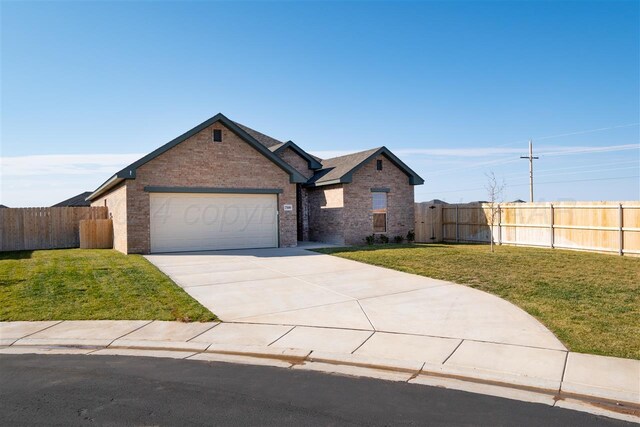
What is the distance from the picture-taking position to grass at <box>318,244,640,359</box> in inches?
276

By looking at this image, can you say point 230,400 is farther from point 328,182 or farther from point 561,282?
point 328,182

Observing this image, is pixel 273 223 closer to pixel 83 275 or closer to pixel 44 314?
pixel 83 275

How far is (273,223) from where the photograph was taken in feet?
68.9

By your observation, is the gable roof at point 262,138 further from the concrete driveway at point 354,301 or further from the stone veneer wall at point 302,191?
the concrete driveway at point 354,301

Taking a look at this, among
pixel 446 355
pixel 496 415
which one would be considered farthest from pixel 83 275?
pixel 496 415

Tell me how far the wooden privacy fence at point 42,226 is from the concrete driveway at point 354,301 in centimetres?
1091

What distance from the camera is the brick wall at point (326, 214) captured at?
75.3ft

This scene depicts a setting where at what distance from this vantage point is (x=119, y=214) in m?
19.7

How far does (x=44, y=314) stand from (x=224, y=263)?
707cm

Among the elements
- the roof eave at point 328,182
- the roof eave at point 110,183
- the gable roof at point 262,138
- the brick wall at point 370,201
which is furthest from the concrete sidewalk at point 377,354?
the gable roof at point 262,138

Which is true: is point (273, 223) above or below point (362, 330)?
above

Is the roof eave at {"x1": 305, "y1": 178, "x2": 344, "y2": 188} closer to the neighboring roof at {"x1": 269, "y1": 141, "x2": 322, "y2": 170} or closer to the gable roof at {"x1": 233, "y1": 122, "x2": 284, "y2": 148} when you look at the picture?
the neighboring roof at {"x1": 269, "y1": 141, "x2": 322, "y2": 170}

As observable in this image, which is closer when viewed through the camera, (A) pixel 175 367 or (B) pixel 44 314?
(A) pixel 175 367

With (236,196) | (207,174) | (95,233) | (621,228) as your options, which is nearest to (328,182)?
(236,196)
